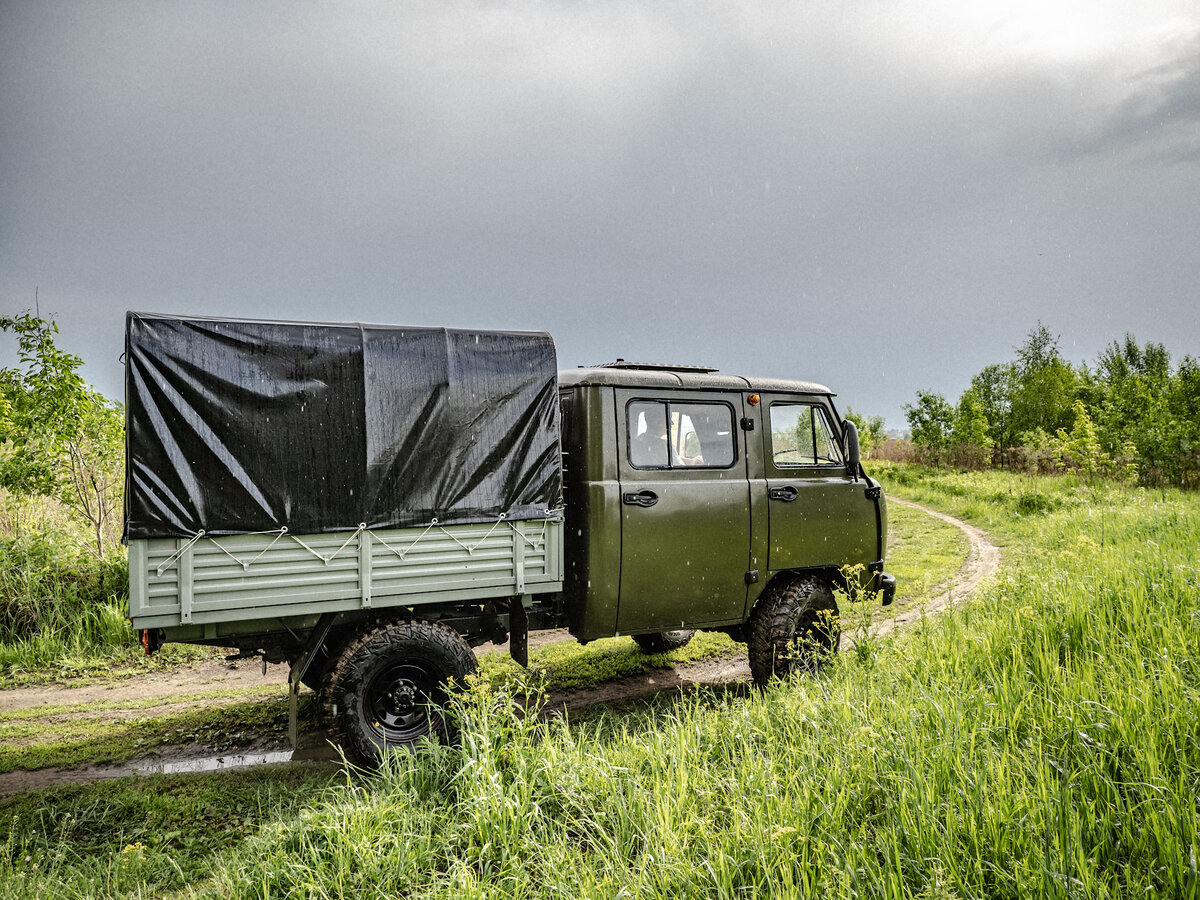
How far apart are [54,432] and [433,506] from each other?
20.8 feet

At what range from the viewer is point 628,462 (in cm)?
518

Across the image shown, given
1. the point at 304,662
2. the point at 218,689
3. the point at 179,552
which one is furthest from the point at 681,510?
the point at 218,689

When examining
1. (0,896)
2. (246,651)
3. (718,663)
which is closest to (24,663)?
(246,651)

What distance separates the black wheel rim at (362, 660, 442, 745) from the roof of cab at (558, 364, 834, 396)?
7.81 ft

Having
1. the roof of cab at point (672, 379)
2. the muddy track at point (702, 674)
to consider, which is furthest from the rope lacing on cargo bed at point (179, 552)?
the roof of cab at point (672, 379)

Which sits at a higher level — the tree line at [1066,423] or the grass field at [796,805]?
the tree line at [1066,423]

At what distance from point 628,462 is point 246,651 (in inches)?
116

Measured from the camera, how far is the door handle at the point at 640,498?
5.11 meters

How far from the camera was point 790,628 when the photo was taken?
5.62m

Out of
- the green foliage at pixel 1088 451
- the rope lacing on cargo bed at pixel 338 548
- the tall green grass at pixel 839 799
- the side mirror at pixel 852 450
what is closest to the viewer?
the tall green grass at pixel 839 799

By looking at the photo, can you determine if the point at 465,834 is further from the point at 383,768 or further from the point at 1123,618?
the point at 1123,618

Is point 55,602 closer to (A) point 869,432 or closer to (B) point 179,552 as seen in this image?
(B) point 179,552

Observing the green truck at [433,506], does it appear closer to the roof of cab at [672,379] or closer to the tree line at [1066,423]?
the roof of cab at [672,379]

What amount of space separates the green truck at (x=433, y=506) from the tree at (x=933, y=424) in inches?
1068
